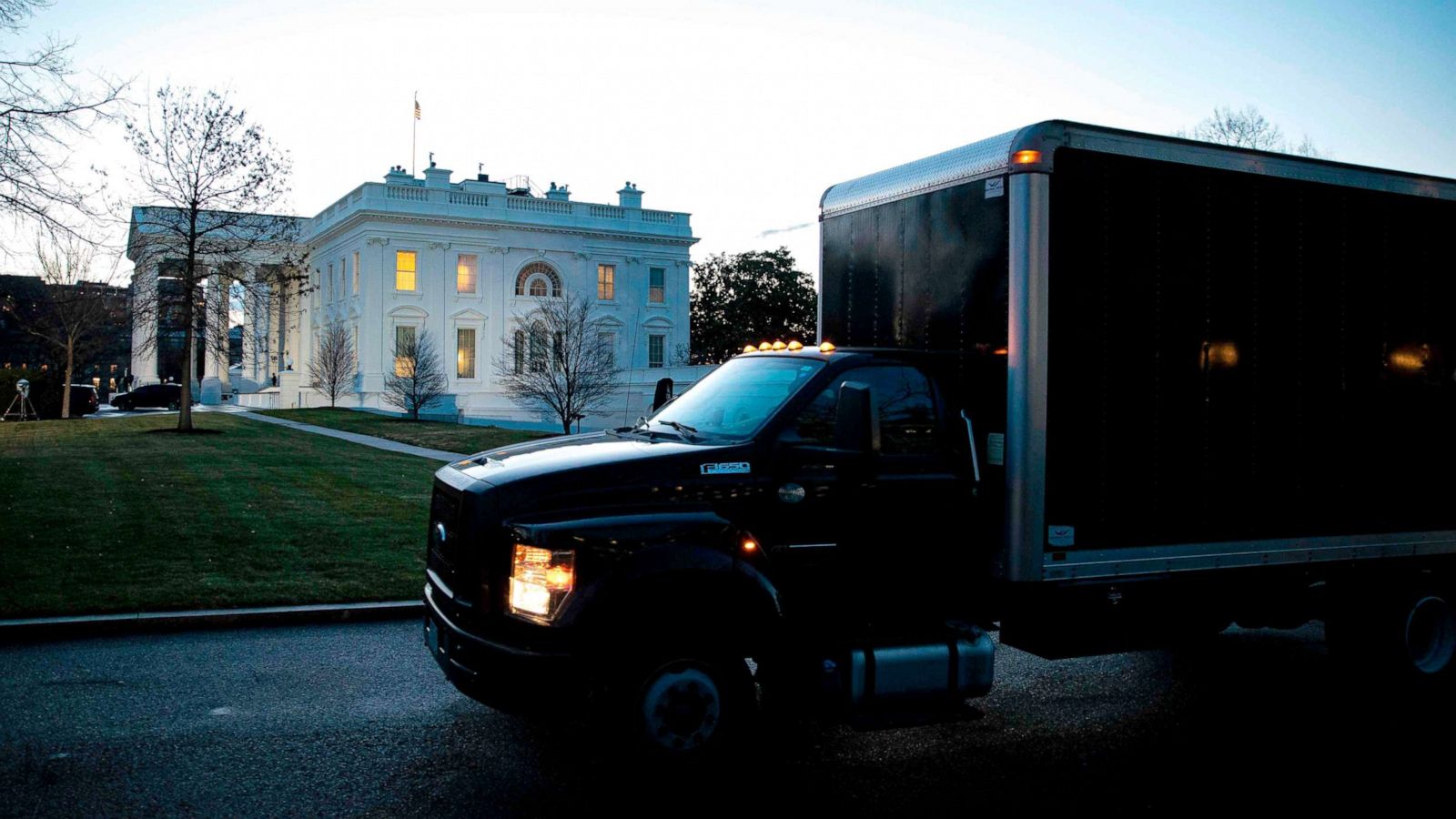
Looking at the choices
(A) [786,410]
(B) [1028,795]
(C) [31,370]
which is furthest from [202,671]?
(C) [31,370]

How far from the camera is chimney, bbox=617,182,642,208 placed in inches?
2699

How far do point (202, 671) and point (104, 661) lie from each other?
81cm

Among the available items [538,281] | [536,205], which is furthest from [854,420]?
[538,281]

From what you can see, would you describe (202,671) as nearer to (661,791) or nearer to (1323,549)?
(661,791)

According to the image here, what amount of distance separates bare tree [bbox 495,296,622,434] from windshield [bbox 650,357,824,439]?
88.8ft

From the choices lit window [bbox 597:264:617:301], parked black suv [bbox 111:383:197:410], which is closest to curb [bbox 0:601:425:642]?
parked black suv [bbox 111:383:197:410]

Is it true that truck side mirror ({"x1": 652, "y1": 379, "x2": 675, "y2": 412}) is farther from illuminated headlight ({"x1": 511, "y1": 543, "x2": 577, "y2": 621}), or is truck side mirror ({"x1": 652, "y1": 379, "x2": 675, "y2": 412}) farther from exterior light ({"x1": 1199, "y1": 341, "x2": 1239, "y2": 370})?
exterior light ({"x1": 1199, "y1": 341, "x2": 1239, "y2": 370})

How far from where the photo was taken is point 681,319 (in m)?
70.2

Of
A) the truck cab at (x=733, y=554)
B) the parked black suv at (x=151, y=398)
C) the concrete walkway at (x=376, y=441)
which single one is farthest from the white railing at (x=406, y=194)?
the truck cab at (x=733, y=554)

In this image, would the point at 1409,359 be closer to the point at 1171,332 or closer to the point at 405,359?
the point at 1171,332

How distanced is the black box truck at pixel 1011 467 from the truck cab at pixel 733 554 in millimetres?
17

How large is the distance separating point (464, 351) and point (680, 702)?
60.4 metres

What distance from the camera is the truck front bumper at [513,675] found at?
16.3 feet

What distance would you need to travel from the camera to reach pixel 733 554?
210 inches
